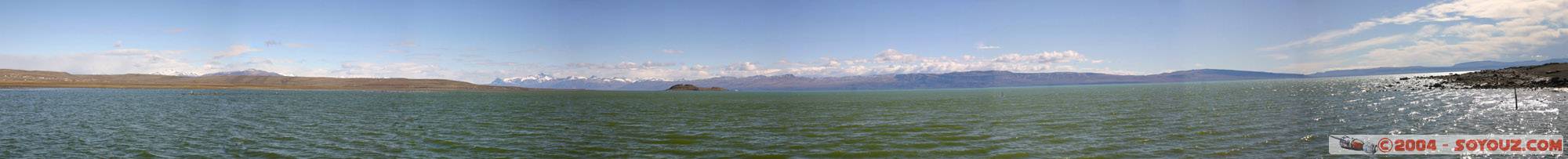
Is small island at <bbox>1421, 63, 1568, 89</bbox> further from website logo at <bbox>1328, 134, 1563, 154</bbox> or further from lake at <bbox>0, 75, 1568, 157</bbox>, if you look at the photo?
website logo at <bbox>1328, 134, 1563, 154</bbox>

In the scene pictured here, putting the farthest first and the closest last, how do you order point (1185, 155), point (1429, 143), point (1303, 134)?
point (1303, 134) < point (1429, 143) < point (1185, 155)

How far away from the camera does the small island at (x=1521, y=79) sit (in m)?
107

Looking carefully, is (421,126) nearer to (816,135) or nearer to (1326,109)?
(816,135)

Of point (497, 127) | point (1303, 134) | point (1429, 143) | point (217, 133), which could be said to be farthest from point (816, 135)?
point (217, 133)

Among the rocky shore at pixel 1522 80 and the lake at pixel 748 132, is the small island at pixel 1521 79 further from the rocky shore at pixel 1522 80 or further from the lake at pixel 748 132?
the lake at pixel 748 132

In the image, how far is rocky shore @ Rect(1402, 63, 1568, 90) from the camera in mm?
106188

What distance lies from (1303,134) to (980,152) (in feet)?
62.1

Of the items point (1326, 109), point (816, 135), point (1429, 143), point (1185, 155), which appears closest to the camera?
point (1185, 155)

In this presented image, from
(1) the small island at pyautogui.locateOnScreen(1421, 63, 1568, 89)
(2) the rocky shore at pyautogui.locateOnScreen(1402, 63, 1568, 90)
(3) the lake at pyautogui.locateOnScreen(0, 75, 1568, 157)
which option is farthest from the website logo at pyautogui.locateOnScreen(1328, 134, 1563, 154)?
(1) the small island at pyautogui.locateOnScreen(1421, 63, 1568, 89)

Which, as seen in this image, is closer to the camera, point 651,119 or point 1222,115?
point 1222,115

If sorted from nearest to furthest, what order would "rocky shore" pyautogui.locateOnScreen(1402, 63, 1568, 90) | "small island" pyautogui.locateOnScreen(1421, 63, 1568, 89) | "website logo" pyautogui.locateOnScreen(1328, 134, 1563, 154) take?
"website logo" pyautogui.locateOnScreen(1328, 134, 1563, 154)
"rocky shore" pyautogui.locateOnScreen(1402, 63, 1568, 90)
"small island" pyautogui.locateOnScreen(1421, 63, 1568, 89)

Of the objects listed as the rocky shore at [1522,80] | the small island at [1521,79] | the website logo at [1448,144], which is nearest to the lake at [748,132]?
the website logo at [1448,144]

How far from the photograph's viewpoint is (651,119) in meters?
61.7

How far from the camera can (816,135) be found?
1634 inches
